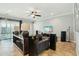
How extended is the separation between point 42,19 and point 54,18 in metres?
0.33

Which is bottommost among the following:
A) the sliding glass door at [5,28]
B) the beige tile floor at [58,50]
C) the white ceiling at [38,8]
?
the beige tile floor at [58,50]

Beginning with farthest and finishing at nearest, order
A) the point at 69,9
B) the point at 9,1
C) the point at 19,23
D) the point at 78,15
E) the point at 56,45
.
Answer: the point at 56,45, the point at 19,23, the point at 69,9, the point at 78,15, the point at 9,1

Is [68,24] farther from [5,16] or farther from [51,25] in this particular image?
[5,16]

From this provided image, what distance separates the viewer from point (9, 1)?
1.75 m

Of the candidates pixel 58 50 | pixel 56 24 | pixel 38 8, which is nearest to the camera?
pixel 38 8

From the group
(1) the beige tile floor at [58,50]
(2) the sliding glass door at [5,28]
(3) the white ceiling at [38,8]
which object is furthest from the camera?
(1) the beige tile floor at [58,50]

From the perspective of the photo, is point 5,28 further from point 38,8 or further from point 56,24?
point 56,24

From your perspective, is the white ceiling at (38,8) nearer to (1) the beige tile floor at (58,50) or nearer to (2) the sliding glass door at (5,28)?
(2) the sliding glass door at (5,28)

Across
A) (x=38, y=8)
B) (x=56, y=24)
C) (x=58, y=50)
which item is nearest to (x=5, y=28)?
(x=38, y=8)

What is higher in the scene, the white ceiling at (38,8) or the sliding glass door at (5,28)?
the white ceiling at (38,8)

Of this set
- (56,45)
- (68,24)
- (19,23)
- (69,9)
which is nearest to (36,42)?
(56,45)

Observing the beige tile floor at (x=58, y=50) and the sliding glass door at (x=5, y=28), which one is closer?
the sliding glass door at (x=5, y=28)

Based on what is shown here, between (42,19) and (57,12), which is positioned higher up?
(57,12)

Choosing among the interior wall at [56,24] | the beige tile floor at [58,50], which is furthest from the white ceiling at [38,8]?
the beige tile floor at [58,50]
